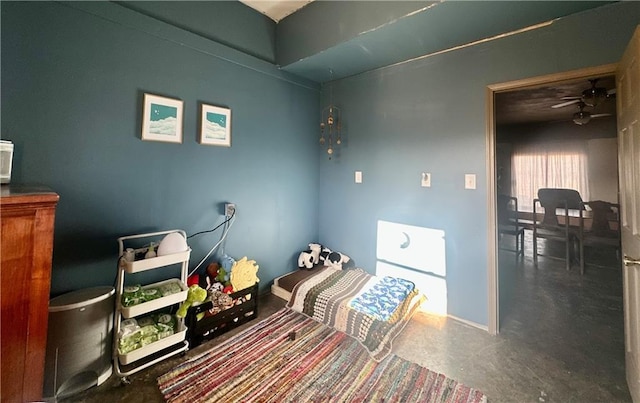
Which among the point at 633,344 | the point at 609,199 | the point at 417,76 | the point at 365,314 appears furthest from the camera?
the point at 609,199

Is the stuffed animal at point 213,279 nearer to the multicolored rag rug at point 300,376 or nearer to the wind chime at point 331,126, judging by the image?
the multicolored rag rug at point 300,376

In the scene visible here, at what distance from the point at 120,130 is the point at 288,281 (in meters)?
1.88

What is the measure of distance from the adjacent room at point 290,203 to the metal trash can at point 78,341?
1 centimetres

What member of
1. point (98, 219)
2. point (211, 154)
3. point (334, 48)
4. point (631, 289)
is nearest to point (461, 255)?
point (631, 289)

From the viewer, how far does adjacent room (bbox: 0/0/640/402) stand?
1394 mm

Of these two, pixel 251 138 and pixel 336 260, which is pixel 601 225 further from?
pixel 251 138

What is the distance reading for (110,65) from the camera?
1656mm

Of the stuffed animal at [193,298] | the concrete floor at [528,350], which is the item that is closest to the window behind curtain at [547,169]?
the concrete floor at [528,350]

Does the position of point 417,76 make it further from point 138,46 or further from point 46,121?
point 46,121

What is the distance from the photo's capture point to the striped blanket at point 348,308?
184cm

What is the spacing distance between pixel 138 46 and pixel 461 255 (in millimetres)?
2936

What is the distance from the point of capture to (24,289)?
92cm

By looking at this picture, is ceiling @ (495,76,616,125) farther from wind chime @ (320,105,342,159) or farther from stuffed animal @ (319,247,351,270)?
stuffed animal @ (319,247,351,270)

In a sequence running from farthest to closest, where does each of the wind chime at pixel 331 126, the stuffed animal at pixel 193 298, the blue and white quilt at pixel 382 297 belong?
the wind chime at pixel 331 126
the blue and white quilt at pixel 382 297
the stuffed animal at pixel 193 298
